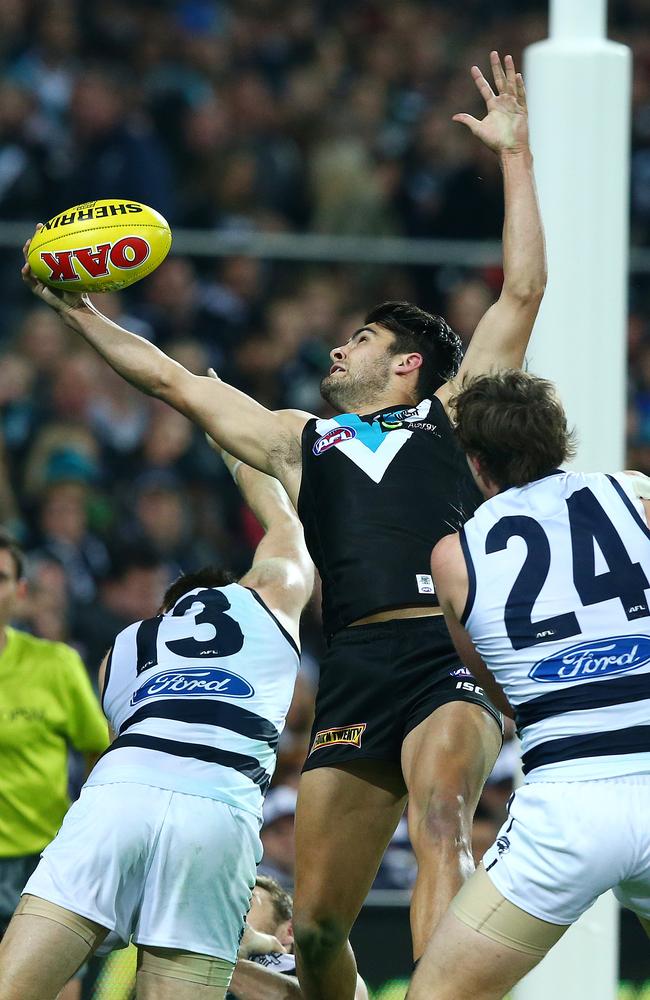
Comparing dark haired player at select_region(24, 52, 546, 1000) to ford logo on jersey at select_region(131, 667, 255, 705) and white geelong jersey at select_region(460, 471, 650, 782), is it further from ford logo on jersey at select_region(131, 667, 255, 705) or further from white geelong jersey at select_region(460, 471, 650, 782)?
white geelong jersey at select_region(460, 471, 650, 782)

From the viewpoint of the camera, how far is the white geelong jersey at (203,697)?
4.40 m

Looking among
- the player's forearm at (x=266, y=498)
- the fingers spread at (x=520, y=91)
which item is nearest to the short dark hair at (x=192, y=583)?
the player's forearm at (x=266, y=498)

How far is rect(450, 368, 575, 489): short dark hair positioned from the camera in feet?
13.3

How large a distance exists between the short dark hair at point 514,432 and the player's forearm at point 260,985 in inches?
81.7

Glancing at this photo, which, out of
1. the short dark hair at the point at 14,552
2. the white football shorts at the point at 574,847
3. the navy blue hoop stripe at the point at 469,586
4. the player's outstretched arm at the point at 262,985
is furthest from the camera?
the short dark hair at the point at 14,552

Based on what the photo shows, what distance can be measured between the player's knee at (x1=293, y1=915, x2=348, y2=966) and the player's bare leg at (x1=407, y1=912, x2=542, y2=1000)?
3.46 ft

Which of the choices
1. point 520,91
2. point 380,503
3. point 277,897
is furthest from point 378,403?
point 277,897

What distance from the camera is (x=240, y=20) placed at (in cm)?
1274

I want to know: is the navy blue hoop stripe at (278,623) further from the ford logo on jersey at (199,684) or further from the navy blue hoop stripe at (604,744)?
the navy blue hoop stripe at (604,744)

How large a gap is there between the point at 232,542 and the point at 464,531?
19.6 feet

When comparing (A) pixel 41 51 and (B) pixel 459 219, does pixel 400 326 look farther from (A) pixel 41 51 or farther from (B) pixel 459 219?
(A) pixel 41 51

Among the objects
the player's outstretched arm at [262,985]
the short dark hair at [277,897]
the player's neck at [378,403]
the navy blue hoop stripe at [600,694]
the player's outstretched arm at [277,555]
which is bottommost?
the player's outstretched arm at [262,985]

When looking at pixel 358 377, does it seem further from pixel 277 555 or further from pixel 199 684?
pixel 199 684

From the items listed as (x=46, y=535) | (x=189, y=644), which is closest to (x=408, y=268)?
(x=46, y=535)
